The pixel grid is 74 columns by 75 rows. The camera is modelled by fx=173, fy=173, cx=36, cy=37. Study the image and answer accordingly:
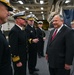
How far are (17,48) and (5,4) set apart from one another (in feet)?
4.65

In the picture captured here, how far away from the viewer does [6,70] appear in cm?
168

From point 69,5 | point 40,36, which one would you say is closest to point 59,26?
point 40,36

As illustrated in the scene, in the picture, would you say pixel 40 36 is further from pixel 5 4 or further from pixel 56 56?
pixel 5 4

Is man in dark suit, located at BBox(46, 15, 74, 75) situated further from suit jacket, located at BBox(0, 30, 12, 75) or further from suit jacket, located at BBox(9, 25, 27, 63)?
suit jacket, located at BBox(0, 30, 12, 75)

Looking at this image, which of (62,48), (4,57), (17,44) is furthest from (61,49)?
(4,57)

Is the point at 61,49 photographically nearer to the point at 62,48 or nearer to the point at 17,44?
the point at 62,48

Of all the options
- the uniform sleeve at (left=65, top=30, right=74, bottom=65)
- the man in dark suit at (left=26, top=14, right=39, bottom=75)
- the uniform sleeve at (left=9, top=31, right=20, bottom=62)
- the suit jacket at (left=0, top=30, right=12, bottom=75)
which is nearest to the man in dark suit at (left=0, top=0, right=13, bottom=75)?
the suit jacket at (left=0, top=30, right=12, bottom=75)

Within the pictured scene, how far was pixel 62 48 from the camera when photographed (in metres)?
2.70

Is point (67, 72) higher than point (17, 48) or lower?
lower

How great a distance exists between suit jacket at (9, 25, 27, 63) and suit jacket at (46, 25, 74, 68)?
50cm

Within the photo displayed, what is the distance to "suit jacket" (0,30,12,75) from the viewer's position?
1.50 m

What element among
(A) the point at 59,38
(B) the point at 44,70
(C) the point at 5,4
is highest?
(C) the point at 5,4

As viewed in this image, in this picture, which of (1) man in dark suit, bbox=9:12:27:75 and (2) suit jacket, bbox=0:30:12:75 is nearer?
(2) suit jacket, bbox=0:30:12:75

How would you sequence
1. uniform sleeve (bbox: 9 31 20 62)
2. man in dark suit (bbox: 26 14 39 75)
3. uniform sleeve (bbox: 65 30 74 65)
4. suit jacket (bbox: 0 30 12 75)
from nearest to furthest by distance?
1. suit jacket (bbox: 0 30 12 75)
2. uniform sleeve (bbox: 65 30 74 65)
3. uniform sleeve (bbox: 9 31 20 62)
4. man in dark suit (bbox: 26 14 39 75)
